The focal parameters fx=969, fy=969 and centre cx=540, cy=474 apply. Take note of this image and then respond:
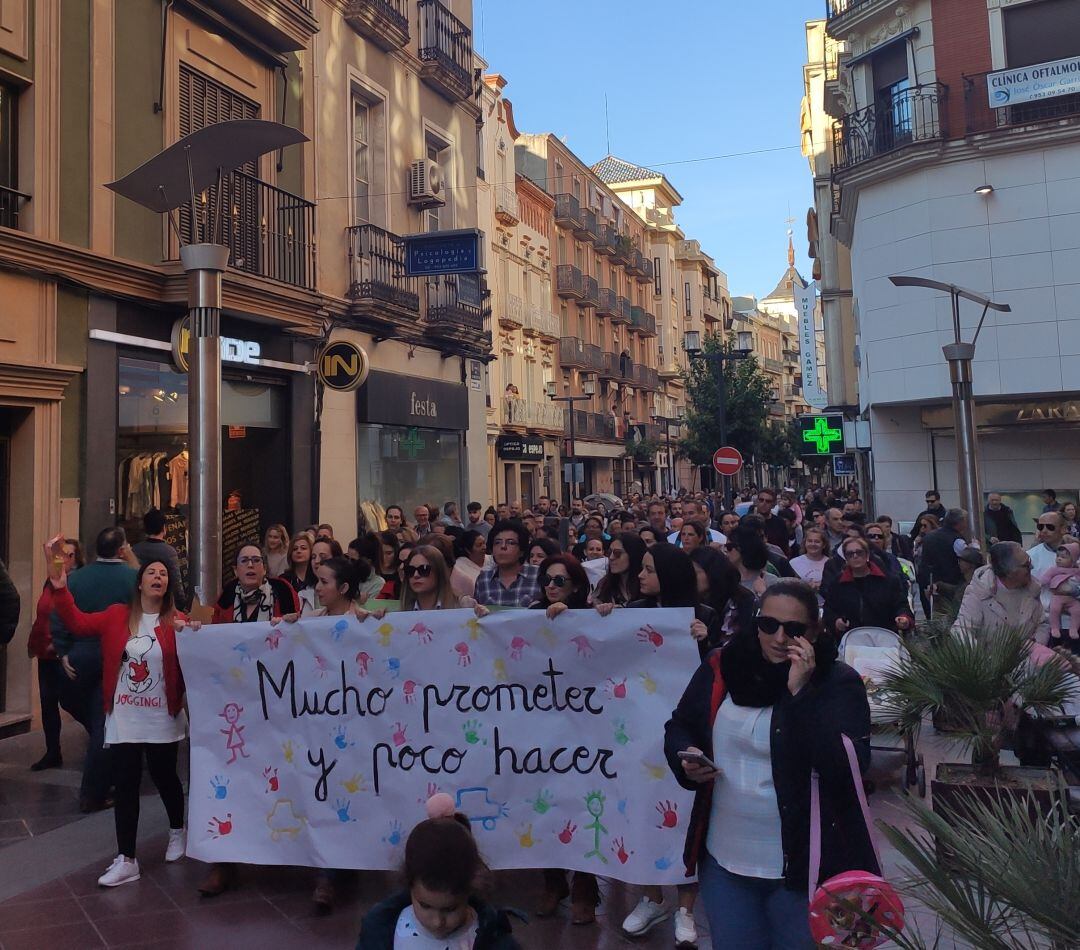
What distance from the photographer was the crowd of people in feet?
9.55

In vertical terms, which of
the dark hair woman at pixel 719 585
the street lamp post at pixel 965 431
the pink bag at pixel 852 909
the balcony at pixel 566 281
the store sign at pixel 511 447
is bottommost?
the pink bag at pixel 852 909

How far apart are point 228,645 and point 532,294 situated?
3617 centimetres

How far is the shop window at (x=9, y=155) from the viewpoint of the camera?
9406 mm

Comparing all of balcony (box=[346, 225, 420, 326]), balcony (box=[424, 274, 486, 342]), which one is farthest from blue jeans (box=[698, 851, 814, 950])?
balcony (box=[424, 274, 486, 342])

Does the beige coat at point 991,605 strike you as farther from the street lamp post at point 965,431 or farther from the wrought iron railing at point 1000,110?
the wrought iron railing at point 1000,110

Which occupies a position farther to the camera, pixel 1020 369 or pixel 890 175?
pixel 890 175

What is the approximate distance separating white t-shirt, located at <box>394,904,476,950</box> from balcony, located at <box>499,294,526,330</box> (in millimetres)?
34449

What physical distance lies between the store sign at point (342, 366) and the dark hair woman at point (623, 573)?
27.9 feet

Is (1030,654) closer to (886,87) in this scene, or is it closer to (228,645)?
(228,645)

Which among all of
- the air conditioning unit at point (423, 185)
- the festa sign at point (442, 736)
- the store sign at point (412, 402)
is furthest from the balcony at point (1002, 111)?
the festa sign at point (442, 736)

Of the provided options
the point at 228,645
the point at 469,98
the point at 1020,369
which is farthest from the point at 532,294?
the point at 228,645

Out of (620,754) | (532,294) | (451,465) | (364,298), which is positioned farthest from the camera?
(532,294)

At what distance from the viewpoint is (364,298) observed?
48.3ft

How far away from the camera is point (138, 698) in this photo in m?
5.24
